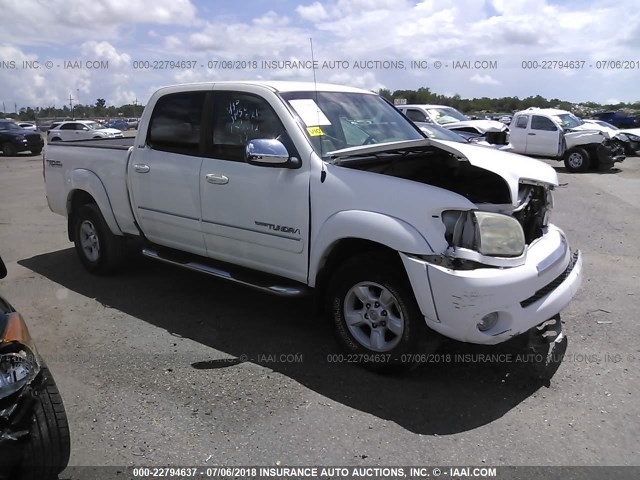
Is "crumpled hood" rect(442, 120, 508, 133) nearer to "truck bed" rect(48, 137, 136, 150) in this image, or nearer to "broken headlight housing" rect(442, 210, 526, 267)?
"truck bed" rect(48, 137, 136, 150)

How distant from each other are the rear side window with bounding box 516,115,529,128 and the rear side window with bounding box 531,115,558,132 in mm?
212

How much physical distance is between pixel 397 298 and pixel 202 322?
195 centimetres

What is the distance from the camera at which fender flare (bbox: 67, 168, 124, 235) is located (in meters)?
5.57

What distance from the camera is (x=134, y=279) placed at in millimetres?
5836

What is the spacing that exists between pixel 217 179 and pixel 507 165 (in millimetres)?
2201

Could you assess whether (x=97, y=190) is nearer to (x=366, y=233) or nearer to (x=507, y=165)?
(x=366, y=233)

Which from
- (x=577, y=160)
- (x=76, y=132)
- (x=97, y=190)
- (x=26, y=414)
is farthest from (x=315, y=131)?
(x=76, y=132)

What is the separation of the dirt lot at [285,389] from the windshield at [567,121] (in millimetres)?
14037

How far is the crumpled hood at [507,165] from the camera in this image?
11.5 ft

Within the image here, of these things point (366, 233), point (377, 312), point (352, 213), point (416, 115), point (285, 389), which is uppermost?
point (416, 115)

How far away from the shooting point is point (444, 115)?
57.4 feet

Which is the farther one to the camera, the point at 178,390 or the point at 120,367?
the point at 120,367

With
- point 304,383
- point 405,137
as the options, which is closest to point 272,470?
point 304,383

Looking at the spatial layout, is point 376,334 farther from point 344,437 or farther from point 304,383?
point 344,437
